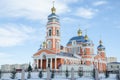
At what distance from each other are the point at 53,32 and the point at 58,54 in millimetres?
5198

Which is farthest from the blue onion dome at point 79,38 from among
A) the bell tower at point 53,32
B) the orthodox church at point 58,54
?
the bell tower at point 53,32

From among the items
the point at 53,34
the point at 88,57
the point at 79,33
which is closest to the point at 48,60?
the point at 53,34

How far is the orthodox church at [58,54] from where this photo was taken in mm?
49375

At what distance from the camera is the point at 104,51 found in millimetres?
67062

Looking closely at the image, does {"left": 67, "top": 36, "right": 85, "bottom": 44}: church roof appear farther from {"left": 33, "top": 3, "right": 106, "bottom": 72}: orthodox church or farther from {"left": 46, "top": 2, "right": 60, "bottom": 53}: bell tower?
{"left": 46, "top": 2, "right": 60, "bottom": 53}: bell tower

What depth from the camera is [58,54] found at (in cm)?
4931

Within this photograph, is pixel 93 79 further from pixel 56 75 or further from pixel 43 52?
pixel 43 52

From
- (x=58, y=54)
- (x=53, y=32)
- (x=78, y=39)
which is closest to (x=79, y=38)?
(x=78, y=39)

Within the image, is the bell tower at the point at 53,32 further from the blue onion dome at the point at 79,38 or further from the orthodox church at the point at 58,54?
the blue onion dome at the point at 79,38

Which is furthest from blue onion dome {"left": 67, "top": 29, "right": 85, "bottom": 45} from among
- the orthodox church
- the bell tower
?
the bell tower

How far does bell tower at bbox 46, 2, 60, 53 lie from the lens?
5106 cm

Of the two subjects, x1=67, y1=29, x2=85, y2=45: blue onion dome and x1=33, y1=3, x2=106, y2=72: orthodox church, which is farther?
x1=67, y1=29, x2=85, y2=45: blue onion dome

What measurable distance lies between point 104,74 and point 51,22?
88.2 feet

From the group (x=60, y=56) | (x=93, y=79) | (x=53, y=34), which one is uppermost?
(x=53, y=34)
